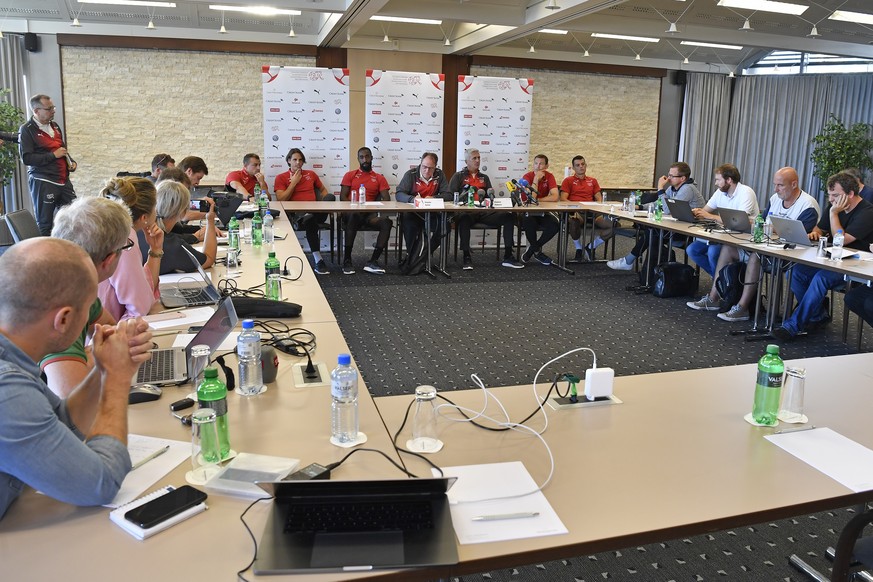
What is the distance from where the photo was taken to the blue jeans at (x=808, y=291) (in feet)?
15.5

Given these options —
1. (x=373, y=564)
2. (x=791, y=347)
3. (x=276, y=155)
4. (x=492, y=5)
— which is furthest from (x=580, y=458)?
(x=276, y=155)

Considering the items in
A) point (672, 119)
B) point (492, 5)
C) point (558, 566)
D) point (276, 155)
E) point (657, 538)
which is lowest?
point (558, 566)

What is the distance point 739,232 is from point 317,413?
4782mm

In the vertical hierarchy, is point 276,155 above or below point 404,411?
above

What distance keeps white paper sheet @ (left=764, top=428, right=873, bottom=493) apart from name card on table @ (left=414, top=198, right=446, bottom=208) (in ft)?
18.1

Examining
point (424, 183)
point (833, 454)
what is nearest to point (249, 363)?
point (833, 454)

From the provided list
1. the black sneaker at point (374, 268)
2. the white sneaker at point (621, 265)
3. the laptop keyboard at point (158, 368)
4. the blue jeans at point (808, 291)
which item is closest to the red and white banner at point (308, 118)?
the black sneaker at point (374, 268)

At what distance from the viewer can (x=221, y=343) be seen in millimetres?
2193

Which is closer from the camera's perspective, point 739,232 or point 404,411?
point 404,411

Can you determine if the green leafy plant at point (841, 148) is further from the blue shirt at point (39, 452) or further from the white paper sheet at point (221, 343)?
the blue shirt at point (39, 452)

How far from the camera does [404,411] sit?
1853 mm

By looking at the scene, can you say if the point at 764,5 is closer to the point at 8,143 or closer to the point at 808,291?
the point at 808,291

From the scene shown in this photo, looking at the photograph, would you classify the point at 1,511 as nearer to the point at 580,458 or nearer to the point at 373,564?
the point at 373,564

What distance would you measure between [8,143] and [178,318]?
6.68 meters
